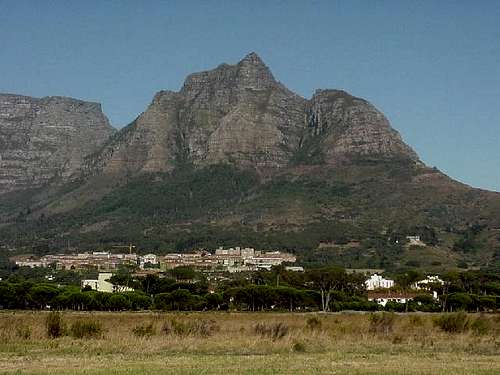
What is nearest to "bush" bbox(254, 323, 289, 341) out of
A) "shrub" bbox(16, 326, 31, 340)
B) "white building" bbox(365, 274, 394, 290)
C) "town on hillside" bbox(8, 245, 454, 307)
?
"shrub" bbox(16, 326, 31, 340)

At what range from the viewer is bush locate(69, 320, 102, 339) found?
29703 millimetres

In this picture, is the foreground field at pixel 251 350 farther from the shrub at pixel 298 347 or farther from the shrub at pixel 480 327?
the shrub at pixel 480 327

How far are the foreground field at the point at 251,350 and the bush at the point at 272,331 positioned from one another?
0.13 ft

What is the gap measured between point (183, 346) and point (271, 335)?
177 inches

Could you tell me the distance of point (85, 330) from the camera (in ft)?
98.5

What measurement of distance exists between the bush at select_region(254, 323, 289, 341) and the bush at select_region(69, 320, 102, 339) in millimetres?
6246

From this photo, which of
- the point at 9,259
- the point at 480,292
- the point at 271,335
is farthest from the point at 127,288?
the point at 9,259

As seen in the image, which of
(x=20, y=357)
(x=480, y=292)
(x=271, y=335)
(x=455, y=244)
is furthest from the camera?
(x=455, y=244)

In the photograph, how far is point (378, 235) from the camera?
642 ft

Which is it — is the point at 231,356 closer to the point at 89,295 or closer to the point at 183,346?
the point at 183,346

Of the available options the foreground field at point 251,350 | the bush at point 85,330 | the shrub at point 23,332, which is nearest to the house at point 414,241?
the foreground field at point 251,350

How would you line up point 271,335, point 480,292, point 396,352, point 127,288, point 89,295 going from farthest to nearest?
point 127,288
point 480,292
point 89,295
point 271,335
point 396,352

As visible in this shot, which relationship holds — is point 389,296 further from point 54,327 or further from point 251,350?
point 251,350

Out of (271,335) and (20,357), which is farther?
(271,335)
